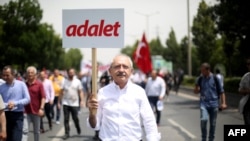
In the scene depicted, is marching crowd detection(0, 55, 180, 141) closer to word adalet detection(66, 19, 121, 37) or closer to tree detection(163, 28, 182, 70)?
word adalet detection(66, 19, 121, 37)

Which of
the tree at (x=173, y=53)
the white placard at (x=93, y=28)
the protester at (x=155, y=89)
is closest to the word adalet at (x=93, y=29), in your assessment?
the white placard at (x=93, y=28)

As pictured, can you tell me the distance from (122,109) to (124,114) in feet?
0.17

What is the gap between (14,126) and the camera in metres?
7.99

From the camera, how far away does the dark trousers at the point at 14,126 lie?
792 cm

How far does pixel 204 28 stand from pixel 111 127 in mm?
39255

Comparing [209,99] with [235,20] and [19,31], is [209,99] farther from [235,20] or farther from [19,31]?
[19,31]

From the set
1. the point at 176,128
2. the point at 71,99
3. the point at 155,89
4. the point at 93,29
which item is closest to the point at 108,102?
the point at 93,29

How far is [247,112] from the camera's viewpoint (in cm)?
851

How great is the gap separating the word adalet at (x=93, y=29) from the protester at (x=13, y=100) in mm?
2793

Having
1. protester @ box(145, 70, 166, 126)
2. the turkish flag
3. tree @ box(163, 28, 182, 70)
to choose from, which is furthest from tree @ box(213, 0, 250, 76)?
tree @ box(163, 28, 182, 70)

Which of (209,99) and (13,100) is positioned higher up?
(13,100)

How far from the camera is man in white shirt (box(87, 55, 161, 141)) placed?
15.4 feet

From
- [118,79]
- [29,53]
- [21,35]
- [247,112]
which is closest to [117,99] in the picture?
[118,79]

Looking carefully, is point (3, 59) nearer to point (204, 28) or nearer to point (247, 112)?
point (204, 28)
